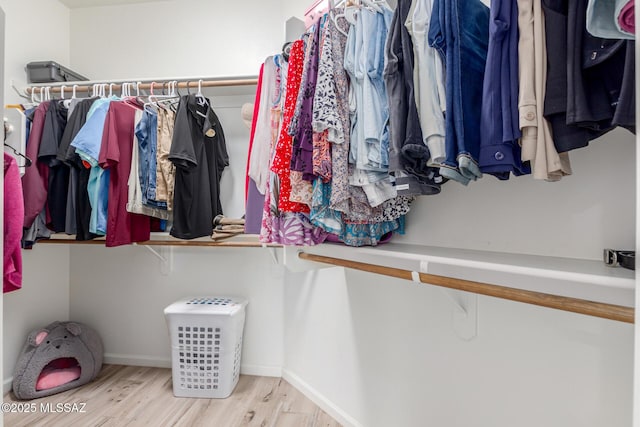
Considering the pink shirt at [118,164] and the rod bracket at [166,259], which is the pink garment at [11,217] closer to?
the pink shirt at [118,164]

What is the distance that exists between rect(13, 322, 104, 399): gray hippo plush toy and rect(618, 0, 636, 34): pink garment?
2708mm

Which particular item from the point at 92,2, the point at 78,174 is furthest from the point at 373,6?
the point at 92,2

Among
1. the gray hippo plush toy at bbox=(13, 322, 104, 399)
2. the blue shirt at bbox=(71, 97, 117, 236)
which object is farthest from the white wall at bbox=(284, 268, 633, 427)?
the gray hippo plush toy at bbox=(13, 322, 104, 399)

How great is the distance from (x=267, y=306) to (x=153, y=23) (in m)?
2.07

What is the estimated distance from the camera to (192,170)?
1.85 metres

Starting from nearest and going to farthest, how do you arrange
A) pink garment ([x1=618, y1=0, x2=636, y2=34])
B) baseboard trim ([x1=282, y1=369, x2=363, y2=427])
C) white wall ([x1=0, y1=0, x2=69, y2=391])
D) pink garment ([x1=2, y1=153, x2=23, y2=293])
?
pink garment ([x1=618, y1=0, x2=636, y2=34]), pink garment ([x1=2, y1=153, x2=23, y2=293]), baseboard trim ([x1=282, y1=369, x2=363, y2=427]), white wall ([x1=0, y1=0, x2=69, y2=391])

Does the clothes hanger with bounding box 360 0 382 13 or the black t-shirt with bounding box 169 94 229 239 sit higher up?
the clothes hanger with bounding box 360 0 382 13

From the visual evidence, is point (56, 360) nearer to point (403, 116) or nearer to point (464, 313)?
point (464, 313)

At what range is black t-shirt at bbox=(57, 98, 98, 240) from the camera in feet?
6.12

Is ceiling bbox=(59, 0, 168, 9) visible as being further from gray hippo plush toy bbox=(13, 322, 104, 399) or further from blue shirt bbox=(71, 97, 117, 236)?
gray hippo plush toy bbox=(13, 322, 104, 399)

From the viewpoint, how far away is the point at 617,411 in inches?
32.6

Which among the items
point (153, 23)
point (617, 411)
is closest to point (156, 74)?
point (153, 23)

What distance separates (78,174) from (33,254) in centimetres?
74

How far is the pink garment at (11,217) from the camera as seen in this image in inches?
57.3
